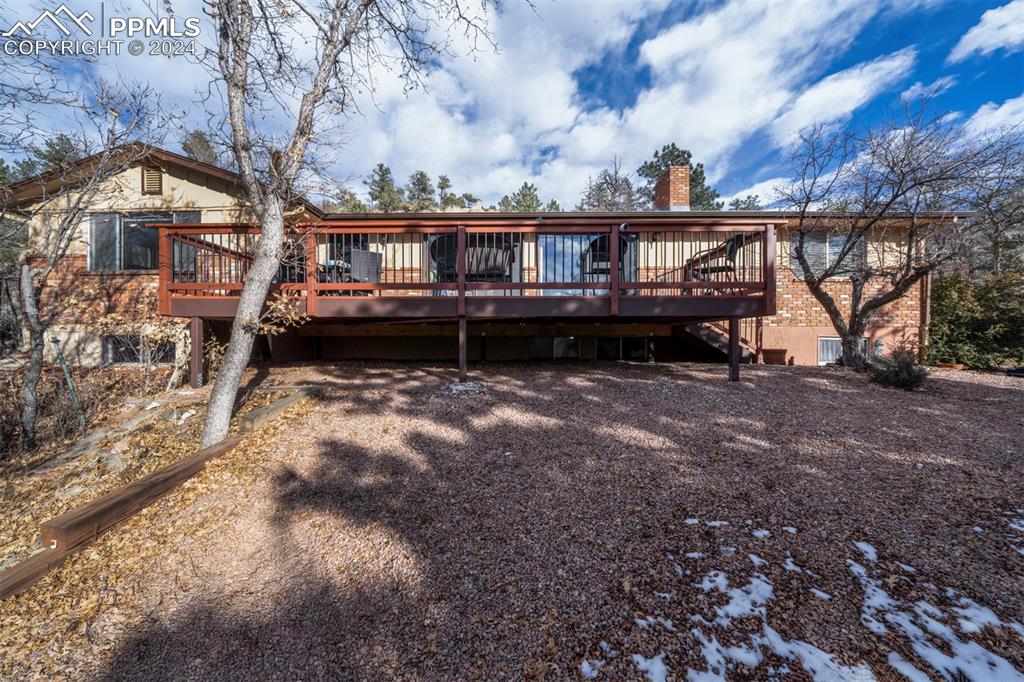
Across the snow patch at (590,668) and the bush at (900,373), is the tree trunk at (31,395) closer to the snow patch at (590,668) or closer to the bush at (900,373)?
the snow patch at (590,668)

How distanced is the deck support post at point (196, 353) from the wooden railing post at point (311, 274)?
170cm

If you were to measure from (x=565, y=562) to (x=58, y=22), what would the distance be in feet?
30.1

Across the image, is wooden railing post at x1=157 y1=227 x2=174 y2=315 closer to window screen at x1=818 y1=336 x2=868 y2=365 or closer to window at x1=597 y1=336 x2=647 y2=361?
window at x1=597 y1=336 x2=647 y2=361

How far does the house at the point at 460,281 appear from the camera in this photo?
5.48 m

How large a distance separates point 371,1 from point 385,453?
5.15 metres

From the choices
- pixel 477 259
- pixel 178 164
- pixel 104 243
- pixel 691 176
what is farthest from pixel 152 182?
pixel 691 176

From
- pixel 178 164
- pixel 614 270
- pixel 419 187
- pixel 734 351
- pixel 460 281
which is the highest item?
pixel 419 187

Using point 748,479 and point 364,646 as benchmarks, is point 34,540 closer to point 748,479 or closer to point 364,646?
point 364,646

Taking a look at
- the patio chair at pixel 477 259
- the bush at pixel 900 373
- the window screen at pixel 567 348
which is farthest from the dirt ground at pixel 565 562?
the window screen at pixel 567 348

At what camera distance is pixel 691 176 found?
2667 centimetres

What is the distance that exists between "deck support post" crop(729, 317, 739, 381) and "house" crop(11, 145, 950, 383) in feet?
0.12

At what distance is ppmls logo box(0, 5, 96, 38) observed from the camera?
4883 millimetres

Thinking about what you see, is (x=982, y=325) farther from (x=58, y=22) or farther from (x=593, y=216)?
(x=58, y=22)

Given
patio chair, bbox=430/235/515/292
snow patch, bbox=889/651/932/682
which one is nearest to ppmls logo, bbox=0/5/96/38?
patio chair, bbox=430/235/515/292
